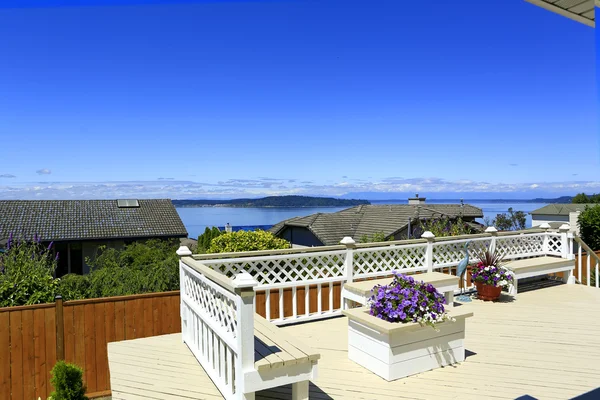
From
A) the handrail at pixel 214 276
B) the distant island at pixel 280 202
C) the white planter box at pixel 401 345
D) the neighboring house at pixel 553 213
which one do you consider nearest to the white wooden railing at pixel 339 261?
the handrail at pixel 214 276

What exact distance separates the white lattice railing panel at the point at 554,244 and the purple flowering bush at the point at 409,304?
18.0ft

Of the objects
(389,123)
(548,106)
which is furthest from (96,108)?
(548,106)

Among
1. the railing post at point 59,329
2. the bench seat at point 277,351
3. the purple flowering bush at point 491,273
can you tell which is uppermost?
the bench seat at point 277,351

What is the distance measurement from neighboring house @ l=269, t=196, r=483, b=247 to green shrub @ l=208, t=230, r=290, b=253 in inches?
355

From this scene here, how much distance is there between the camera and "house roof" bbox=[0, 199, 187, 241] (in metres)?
19.4

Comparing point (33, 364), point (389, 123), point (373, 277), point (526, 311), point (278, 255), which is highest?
point (389, 123)

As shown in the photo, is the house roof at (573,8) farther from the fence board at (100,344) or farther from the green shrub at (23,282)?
the green shrub at (23,282)

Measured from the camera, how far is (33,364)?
5.09 meters

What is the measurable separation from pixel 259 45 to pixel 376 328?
41.8 feet

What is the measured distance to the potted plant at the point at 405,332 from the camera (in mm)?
3611

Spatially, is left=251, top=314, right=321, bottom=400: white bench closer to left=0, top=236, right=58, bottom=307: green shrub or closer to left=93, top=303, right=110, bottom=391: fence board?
left=93, top=303, right=110, bottom=391: fence board

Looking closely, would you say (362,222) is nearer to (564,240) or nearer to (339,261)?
(564,240)

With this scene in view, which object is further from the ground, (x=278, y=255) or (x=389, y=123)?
(x=389, y=123)

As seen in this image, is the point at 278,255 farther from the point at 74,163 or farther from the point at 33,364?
the point at 74,163
